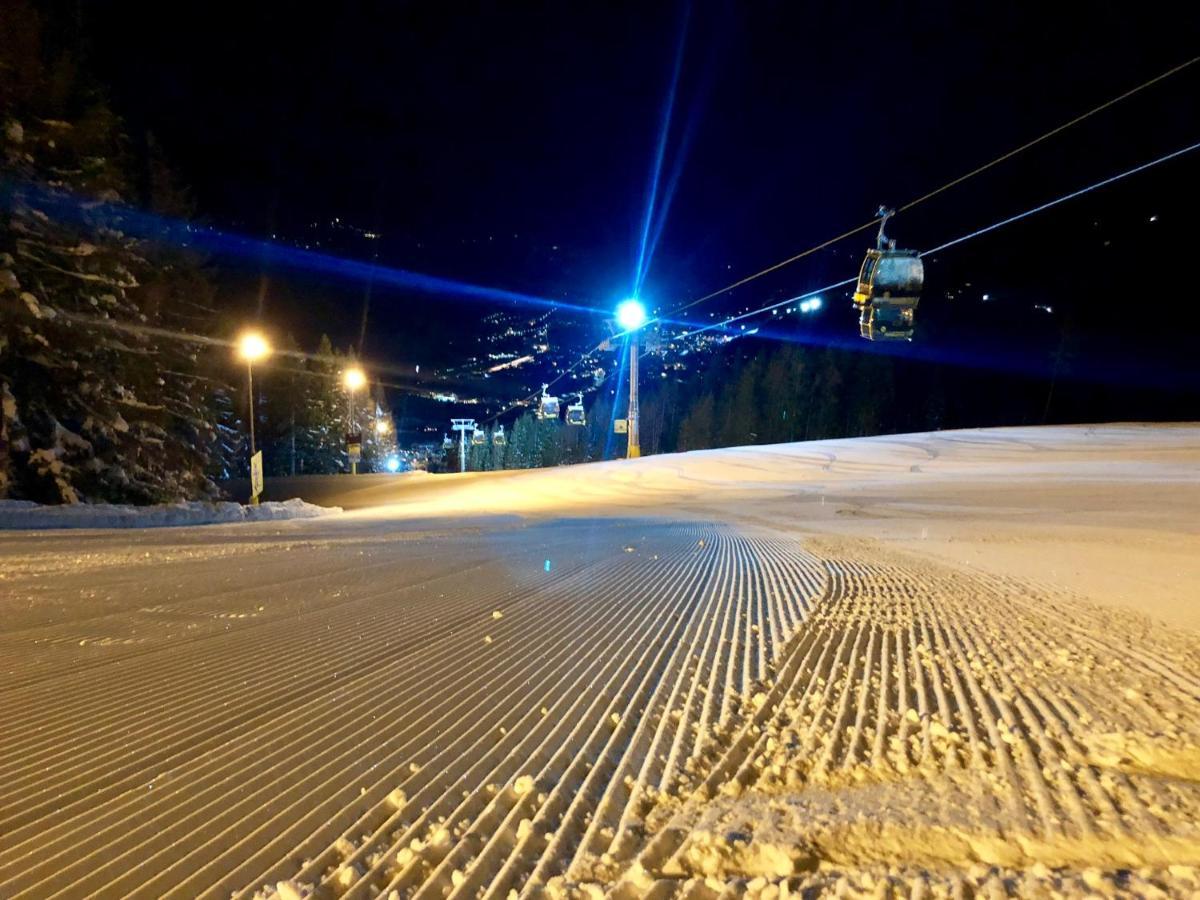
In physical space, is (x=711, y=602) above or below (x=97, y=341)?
below

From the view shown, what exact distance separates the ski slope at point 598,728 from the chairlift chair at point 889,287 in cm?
615

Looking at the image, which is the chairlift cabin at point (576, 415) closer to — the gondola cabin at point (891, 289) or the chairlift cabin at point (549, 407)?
the chairlift cabin at point (549, 407)

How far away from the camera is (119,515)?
52.9 ft

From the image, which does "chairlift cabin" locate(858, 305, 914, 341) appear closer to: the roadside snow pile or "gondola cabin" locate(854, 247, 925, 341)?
"gondola cabin" locate(854, 247, 925, 341)

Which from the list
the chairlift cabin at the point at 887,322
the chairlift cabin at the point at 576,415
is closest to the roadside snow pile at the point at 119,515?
the chairlift cabin at the point at 887,322

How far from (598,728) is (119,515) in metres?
17.4

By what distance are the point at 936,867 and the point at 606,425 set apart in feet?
308

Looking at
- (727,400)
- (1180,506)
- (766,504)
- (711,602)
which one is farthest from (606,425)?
(711,602)

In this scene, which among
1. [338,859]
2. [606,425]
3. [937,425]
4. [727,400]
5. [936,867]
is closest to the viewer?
[936,867]

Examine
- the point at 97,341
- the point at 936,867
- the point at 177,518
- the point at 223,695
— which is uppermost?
the point at 97,341

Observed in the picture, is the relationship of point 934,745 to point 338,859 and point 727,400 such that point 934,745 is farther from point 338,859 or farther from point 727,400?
point 727,400

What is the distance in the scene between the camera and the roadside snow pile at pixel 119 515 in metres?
14.7

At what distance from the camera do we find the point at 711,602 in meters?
7.22

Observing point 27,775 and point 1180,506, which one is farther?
point 1180,506
